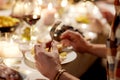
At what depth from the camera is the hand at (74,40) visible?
60.1 inches

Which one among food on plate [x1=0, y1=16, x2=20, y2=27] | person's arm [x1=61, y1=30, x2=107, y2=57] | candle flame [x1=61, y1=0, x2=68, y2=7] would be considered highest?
food on plate [x1=0, y1=16, x2=20, y2=27]

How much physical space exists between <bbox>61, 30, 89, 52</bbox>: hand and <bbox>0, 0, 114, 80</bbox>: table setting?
33mm

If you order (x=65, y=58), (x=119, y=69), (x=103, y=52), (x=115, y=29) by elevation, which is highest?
(x=115, y=29)

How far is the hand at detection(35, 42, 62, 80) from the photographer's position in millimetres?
1129

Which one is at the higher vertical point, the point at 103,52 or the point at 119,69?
the point at 119,69

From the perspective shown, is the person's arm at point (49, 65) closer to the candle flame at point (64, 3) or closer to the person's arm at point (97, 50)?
the person's arm at point (97, 50)

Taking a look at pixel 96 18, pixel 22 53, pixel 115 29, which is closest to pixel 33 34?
pixel 22 53

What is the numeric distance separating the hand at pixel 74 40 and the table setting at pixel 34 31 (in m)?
0.03

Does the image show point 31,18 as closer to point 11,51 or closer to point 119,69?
point 11,51

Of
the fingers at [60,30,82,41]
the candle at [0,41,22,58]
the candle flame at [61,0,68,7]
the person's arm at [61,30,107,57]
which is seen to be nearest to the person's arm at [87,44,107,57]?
the person's arm at [61,30,107,57]

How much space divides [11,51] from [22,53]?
5cm

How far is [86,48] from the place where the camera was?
1598mm

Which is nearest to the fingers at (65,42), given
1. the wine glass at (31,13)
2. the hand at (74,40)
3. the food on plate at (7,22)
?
the hand at (74,40)

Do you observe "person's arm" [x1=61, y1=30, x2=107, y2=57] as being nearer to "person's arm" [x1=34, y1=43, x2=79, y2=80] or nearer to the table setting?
the table setting
